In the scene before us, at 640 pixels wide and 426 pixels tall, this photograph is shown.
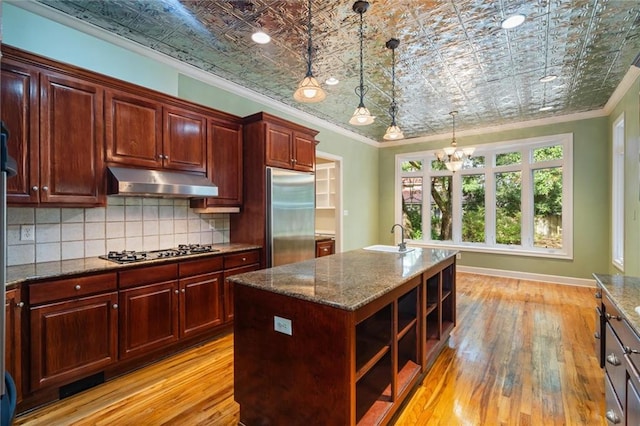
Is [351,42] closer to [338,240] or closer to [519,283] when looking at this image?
[338,240]

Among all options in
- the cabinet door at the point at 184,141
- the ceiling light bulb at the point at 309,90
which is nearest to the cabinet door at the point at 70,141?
the cabinet door at the point at 184,141

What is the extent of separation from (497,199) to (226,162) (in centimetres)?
525

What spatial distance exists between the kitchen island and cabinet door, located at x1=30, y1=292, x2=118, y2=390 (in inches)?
46.1

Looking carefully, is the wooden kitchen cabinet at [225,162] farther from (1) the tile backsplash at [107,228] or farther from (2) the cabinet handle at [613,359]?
(2) the cabinet handle at [613,359]

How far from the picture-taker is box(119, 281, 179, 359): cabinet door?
94.3 inches

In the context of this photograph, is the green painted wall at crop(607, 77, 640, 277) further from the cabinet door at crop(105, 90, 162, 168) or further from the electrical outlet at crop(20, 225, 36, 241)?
the electrical outlet at crop(20, 225, 36, 241)

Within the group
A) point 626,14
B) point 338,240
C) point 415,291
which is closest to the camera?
point 415,291

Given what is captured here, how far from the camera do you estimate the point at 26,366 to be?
195 centimetres

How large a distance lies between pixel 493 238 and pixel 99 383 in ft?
21.0

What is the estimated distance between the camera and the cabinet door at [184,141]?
2.96 m

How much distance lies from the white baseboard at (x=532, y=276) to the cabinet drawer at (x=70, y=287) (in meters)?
6.05

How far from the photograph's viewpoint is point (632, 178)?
3658mm

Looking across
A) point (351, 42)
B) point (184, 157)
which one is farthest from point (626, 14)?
point (184, 157)

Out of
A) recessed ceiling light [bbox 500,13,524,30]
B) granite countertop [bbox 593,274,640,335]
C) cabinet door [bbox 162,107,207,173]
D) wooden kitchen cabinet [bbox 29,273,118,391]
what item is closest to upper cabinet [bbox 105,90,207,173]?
cabinet door [bbox 162,107,207,173]
